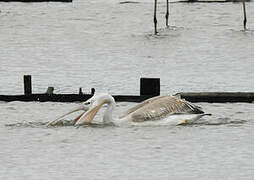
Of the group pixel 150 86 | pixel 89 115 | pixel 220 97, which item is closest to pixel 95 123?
pixel 89 115

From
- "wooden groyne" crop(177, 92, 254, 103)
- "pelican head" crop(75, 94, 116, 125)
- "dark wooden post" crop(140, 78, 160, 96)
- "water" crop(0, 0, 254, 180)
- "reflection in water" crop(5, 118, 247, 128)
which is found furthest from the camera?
"dark wooden post" crop(140, 78, 160, 96)

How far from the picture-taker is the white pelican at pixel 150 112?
20828 millimetres

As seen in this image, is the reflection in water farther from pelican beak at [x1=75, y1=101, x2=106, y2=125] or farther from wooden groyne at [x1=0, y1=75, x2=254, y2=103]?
wooden groyne at [x1=0, y1=75, x2=254, y2=103]

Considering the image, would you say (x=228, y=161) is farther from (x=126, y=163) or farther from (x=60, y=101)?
(x=60, y=101)

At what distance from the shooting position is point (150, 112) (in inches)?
821

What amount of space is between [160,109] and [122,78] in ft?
33.3

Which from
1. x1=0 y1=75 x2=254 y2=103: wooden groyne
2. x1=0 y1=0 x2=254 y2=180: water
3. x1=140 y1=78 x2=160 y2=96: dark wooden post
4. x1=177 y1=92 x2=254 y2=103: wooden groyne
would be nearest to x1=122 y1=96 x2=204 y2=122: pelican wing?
x1=0 y1=0 x2=254 y2=180: water

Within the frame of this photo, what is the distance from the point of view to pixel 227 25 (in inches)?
1890

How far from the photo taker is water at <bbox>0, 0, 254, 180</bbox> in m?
17.9

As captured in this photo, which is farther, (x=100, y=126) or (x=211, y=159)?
(x=100, y=126)

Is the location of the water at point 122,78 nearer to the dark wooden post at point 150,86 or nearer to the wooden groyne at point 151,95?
the wooden groyne at point 151,95

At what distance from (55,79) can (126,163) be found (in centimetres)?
1319

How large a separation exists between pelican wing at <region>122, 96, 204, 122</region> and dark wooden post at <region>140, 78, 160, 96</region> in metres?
1.88

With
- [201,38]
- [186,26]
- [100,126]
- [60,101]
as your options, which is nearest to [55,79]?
[60,101]
